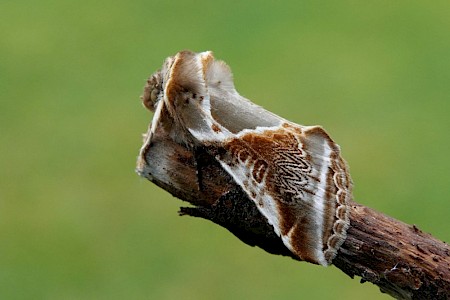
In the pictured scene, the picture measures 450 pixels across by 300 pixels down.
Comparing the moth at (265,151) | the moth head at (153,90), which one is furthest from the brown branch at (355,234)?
the moth head at (153,90)

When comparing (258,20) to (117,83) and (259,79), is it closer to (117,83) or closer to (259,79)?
(259,79)

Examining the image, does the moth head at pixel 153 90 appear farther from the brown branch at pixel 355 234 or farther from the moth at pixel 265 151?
the brown branch at pixel 355 234

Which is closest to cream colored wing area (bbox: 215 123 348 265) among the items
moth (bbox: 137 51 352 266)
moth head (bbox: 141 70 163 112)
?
moth (bbox: 137 51 352 266)

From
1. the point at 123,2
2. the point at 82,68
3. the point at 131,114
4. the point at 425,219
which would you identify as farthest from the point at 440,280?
the point at 123,2

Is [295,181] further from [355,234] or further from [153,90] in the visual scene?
[153,90]

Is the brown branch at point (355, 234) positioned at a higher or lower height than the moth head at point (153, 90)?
lower

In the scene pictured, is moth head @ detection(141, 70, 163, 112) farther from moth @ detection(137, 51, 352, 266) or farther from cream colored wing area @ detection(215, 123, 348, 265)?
cream colored wing area @ detection(215, 123, 348, 265)
